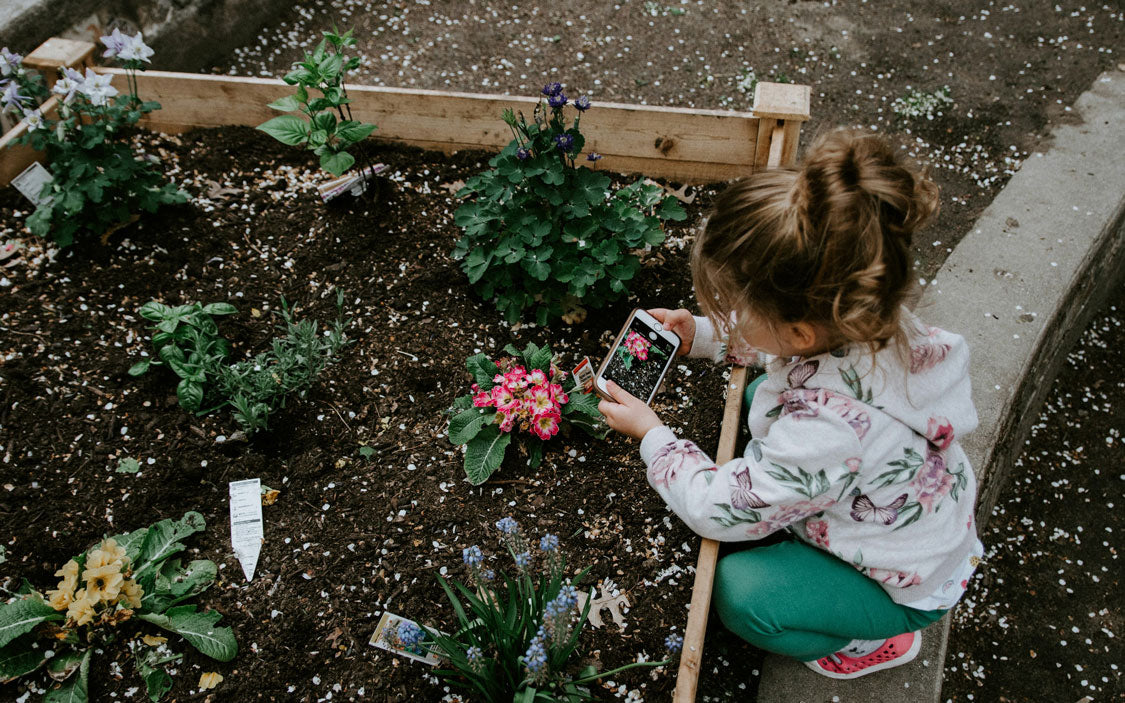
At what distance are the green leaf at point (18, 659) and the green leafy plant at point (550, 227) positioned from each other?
1552mm

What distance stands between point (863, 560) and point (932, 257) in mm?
1875

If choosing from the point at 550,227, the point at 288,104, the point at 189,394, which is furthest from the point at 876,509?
the point at 288,104

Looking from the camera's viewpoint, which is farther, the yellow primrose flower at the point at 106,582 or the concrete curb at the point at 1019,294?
the concrete curb at the point at 1019,294

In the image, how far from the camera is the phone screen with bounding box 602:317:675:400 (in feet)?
7.43

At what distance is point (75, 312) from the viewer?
257cm

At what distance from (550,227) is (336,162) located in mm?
790

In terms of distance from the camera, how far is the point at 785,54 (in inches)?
167

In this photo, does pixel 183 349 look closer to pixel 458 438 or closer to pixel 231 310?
pixel 231 310

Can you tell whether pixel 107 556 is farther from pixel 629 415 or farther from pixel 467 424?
pixel 629 415

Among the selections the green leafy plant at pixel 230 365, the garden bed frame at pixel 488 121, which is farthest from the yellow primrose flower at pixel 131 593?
the garden bed frame at pixel 488 121

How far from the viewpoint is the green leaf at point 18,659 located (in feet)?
5.90

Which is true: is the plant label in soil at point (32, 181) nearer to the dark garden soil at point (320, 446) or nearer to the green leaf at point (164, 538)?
the dark garden soil at point (320, 446)

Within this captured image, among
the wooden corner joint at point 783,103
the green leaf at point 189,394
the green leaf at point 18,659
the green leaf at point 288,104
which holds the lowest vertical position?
the green leaf at point 18,659

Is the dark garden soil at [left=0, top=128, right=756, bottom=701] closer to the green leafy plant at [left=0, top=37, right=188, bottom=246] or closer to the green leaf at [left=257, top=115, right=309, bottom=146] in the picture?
the green leafy plant at [left=0, top=37, right=188, bottom=246]
